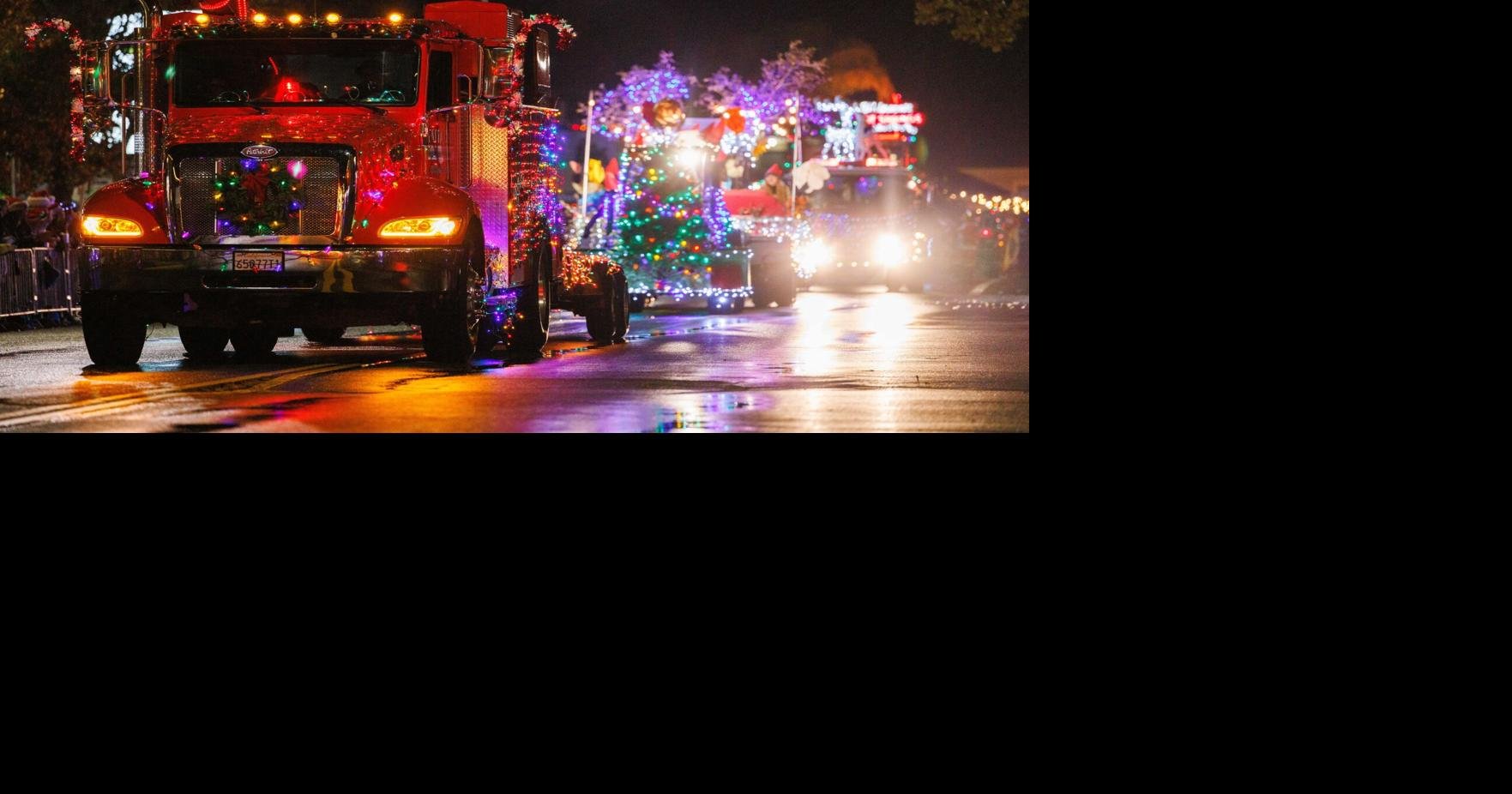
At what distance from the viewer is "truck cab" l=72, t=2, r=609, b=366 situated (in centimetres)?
1554

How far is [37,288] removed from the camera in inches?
920

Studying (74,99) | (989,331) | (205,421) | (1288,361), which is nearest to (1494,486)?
(1288,361)

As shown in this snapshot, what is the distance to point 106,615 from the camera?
267 inches

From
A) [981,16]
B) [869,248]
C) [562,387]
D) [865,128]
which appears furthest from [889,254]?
[562,387]

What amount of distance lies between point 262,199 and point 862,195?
30.2 meters

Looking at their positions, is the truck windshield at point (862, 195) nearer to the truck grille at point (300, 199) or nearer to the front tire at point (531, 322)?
the front tire at point (531, 322)

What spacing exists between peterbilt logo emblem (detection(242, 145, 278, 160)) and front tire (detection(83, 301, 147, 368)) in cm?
155

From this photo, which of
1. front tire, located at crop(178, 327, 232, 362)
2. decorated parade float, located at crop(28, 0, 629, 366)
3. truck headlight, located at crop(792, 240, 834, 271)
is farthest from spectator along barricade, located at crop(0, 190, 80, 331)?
truck headlight, located at crop(792, 240, 834, 271)

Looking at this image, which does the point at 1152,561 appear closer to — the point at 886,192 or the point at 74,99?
the point at 74,99

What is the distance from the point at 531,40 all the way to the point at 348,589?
10.1m

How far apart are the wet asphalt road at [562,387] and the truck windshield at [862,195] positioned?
22201 millimetres

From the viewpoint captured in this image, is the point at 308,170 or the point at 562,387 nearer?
the point at 562,387

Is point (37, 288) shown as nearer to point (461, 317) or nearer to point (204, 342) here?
point (204, 342)

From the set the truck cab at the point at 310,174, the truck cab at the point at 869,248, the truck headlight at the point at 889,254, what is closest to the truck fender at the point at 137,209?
the truck cab at the point at 310,174
